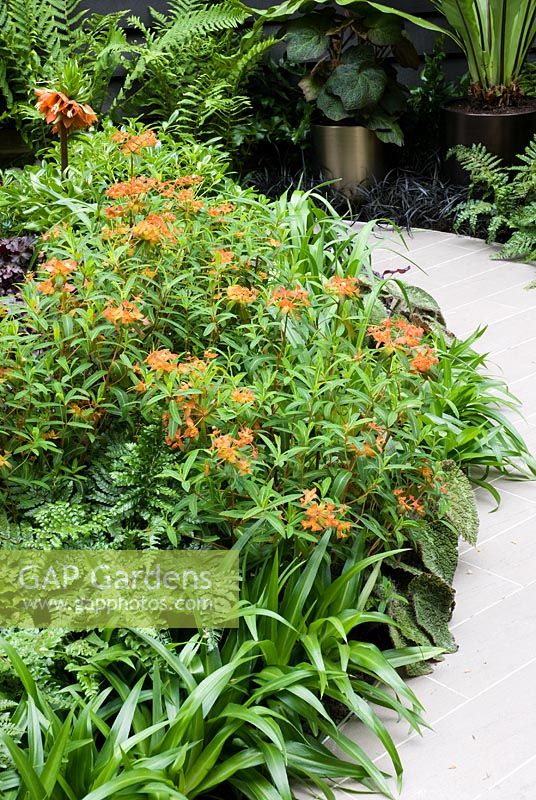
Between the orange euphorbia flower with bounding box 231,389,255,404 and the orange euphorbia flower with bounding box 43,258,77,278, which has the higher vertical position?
the orange euphorbia flower with bounding box 43,258,77,278

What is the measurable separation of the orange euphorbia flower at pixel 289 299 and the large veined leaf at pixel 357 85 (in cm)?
332

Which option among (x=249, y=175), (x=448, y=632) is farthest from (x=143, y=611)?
(x=249, y=175)

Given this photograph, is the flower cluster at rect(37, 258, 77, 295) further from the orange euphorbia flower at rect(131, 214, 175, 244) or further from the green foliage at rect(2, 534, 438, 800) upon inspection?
the green foliage at rect(2, 534, 438, 800)

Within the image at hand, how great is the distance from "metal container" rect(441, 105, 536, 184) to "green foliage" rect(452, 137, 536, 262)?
0.18 feet

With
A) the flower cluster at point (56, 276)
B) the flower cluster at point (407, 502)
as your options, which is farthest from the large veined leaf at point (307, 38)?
the flower cluster at point (407, 502)

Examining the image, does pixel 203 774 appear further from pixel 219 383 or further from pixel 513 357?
pixel 513 357

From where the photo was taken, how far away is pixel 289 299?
94.7 inches

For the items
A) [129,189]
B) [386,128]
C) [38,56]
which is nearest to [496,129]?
[386,128]

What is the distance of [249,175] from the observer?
5.84 m

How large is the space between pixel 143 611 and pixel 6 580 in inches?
11.5

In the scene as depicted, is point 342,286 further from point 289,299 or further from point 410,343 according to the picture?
point 410,343

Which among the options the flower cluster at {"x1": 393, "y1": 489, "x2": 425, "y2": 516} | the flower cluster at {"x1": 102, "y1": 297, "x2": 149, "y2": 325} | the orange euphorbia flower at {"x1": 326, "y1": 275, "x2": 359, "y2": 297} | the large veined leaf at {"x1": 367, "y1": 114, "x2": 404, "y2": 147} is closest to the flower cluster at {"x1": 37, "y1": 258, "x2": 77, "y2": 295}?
the flower cluster at {"x1": 102, "y1": 297, "x2": 149, "y2": 325}

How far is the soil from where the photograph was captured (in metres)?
5.45

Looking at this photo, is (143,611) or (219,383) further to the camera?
(219,383)
